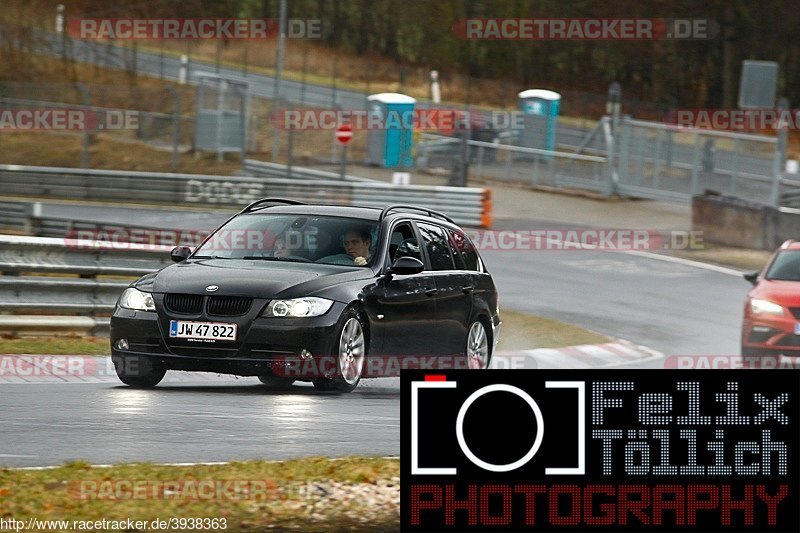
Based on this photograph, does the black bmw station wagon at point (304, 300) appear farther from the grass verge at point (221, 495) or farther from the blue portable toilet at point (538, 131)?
the blue portable toilet at point (538, 131)

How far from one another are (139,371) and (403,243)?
251cm

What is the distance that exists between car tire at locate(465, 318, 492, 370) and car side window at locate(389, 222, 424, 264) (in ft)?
3.17

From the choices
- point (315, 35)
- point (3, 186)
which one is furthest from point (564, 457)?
point (315, 35)

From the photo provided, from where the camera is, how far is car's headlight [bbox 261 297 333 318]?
34.6 feet

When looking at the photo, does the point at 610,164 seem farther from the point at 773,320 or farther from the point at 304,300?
the point at 304,300

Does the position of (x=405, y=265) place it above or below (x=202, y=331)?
above

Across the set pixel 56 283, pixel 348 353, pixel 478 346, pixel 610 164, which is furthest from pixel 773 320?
pixel 610 164

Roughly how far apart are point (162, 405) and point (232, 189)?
24.5 meters

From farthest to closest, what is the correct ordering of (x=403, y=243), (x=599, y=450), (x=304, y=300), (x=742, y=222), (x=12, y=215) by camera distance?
(x=742, y=222) → (x=12, y=215) → (x=403, y=243) → (x=304, y=300) → (x=599, y=450)

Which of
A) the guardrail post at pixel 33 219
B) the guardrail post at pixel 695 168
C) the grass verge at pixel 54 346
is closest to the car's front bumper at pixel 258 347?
the grass verge at pixel 54 346

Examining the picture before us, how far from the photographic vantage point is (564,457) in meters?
5.68

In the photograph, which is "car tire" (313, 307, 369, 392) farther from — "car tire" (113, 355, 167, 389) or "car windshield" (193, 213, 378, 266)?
"car tire" (113, 355, 167, 389)

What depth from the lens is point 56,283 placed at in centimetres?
1462

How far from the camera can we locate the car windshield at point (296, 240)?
37.9 feet
